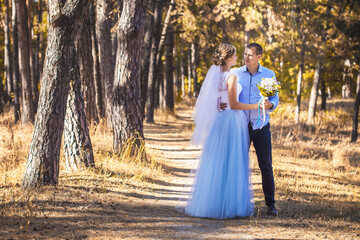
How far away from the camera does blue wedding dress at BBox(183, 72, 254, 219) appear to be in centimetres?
546

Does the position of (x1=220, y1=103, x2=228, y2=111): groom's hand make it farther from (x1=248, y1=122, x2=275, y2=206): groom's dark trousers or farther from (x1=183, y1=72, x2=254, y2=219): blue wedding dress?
(x1=248, y1=122, x2=275, y2=206): groom's dark trousers

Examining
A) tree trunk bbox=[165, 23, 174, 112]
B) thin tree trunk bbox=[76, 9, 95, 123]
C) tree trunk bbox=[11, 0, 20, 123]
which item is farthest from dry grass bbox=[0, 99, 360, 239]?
tree trunk bbox=[165, 23, 174, 112]

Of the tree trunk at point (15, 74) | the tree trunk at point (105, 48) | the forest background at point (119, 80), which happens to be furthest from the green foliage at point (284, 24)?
the tree trunk at point (15, 74)

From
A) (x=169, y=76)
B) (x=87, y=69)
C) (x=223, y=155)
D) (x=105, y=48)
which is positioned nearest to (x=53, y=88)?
(x=223, y=155)

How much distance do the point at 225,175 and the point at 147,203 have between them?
145 centimetres

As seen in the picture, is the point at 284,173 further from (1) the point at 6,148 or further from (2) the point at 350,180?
(1) the point at 6,148

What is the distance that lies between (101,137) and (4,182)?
458cm

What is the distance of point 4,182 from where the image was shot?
6777 mm

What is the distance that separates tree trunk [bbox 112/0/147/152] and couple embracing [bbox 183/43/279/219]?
3426 millimetres

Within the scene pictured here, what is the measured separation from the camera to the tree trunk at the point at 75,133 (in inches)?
292

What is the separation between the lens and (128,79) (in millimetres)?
8930

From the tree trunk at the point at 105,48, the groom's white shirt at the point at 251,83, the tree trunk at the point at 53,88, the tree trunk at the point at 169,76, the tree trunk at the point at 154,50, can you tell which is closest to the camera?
the groom's white shirt at the point at 251,83

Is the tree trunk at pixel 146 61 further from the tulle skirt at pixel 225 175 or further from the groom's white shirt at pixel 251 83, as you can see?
the groom's white shirt at pixel 251 83

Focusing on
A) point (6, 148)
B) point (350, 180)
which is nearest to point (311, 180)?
point (350, 180)
